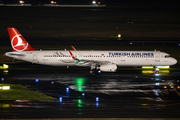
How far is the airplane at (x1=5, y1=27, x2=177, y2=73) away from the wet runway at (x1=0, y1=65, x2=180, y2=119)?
1539 mm

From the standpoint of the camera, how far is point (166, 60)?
5378 cm

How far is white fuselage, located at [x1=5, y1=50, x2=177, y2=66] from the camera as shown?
5275cm

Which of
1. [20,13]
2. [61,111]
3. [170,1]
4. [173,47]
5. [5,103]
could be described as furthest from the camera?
[170,1]

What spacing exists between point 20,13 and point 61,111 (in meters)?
86.8

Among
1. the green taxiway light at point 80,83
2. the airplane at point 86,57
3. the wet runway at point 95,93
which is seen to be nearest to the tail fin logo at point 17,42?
the airplane at point 86,57

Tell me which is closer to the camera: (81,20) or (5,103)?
(5,103)

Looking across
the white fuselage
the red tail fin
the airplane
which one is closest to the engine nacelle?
the airplane

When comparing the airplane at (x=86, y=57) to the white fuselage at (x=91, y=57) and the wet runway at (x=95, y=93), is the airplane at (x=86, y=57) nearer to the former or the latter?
the white fuselage at (x=91, y=57)

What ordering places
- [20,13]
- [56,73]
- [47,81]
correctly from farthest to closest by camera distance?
[20,13] < [56,73] < [47,81]

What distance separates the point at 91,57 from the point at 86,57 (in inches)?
32.4

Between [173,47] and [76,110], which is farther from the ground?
[173,47]

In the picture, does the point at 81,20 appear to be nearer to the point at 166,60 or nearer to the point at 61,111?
the point at 166,60

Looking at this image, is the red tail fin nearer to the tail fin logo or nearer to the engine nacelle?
the tail fin logo

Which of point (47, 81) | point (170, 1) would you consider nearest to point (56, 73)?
point (47, 81)
